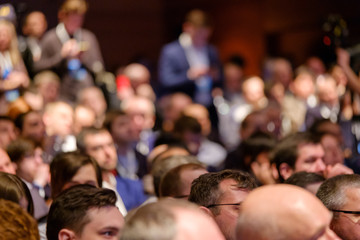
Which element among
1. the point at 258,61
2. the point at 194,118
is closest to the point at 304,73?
the point at 258,61

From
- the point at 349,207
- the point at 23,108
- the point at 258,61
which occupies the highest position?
the point at 349,207

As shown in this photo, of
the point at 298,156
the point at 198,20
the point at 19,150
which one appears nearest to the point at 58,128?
the point at 19,150

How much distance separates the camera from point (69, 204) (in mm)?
2787

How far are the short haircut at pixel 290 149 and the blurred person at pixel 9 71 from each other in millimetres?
3236

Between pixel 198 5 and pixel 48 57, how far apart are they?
13.8 feet

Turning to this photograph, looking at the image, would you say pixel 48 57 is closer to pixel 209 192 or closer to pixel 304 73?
pixel 304 73

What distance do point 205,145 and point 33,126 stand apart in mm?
1829

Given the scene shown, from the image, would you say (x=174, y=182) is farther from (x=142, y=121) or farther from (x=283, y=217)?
(x=142, y=121)

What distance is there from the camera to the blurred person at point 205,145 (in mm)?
6641

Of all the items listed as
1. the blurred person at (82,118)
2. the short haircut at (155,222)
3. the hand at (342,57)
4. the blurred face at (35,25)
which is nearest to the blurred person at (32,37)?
the blurred face at (35,25)

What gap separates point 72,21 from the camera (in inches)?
296

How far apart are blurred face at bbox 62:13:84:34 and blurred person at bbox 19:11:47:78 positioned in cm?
36

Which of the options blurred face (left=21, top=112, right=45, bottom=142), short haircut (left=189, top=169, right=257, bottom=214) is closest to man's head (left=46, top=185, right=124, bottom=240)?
short haircut (left=189, top=169, right=257, bottom=214)

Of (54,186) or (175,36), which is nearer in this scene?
(54,186)
